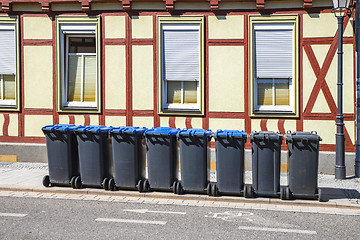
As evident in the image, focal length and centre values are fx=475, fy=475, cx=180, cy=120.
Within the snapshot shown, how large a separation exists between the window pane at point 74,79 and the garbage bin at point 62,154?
11.8 feet

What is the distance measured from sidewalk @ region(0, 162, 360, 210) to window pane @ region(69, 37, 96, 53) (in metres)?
3.64

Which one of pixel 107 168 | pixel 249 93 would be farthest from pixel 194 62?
pixel 107 168

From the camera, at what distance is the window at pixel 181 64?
1276 centimetres

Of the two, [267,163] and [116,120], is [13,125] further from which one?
[267,163]

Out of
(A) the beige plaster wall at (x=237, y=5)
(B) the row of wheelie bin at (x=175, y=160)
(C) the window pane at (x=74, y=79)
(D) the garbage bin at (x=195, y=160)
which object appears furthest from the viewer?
(C) the window pane at (x=74, y=79)

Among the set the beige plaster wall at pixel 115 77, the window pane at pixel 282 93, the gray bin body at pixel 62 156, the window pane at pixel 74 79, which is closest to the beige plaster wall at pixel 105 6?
the beige plaster wall at pixel 115 77

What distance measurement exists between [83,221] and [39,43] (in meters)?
7.53

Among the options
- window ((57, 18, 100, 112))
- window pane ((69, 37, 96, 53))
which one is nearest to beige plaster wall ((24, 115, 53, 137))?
window ((57, 18, 100, 112))

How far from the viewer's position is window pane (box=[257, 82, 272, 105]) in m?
12.6

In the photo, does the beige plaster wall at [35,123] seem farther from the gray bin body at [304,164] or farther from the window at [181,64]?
the gray bin body at [304,164]

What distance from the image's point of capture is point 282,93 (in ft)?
41.2

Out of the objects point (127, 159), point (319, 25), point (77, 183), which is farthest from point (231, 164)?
point (319, 25)

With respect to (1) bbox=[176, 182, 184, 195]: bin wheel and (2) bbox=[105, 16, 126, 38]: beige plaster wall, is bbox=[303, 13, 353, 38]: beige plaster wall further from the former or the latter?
(1) bbox=[176, 182, 184, 195]: bin wheel

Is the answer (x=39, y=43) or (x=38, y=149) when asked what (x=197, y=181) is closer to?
(x=38, y=149)
